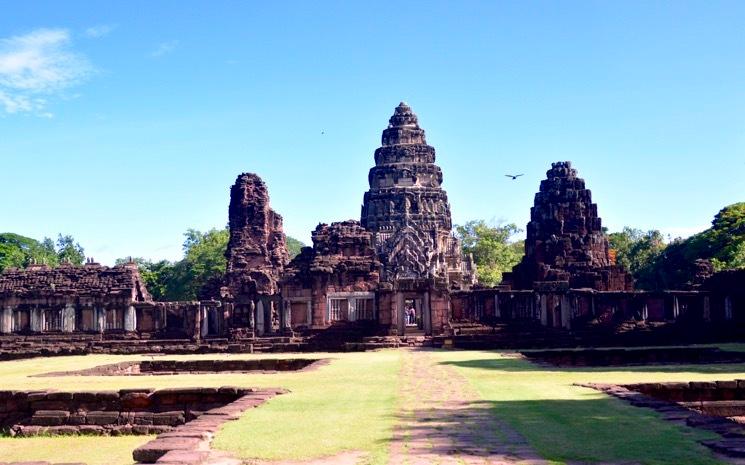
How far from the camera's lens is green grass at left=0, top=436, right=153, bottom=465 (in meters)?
13.1

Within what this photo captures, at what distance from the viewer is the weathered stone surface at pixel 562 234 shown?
52.2 m

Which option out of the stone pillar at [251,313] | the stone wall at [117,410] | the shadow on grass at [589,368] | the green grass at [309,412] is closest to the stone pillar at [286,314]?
the stone pillar at [251,313]

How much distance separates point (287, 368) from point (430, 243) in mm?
48247

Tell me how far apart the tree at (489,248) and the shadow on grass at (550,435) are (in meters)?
75.9

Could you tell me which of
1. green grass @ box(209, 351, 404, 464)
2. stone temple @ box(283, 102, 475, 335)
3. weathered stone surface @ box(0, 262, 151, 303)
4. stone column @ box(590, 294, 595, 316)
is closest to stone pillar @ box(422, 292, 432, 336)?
stone temple @ box(283, 102, 475, 335)

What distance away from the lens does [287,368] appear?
27.2 meters

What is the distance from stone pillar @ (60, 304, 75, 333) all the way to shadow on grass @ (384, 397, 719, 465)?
37.6 m

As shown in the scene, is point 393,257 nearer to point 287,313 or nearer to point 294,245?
point 287,313

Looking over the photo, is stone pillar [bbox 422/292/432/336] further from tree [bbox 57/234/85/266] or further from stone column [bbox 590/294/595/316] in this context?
tree [bbox 57/234/85/266]

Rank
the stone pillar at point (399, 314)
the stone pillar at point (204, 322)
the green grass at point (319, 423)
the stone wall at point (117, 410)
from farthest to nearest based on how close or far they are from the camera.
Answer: the stone pillar at point (204, 322), the stone pillar at point (399, 314), the stone wall at point (117, 410), the green grass at point (319, 423)

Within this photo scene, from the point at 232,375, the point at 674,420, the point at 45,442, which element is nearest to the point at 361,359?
the point at 232,375

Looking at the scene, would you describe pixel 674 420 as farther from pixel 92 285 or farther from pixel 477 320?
pixel 92 285

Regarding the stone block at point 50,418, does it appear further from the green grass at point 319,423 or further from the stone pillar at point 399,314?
the stone pillar at point 399,314

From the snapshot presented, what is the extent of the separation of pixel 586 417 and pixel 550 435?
5.94 ft
